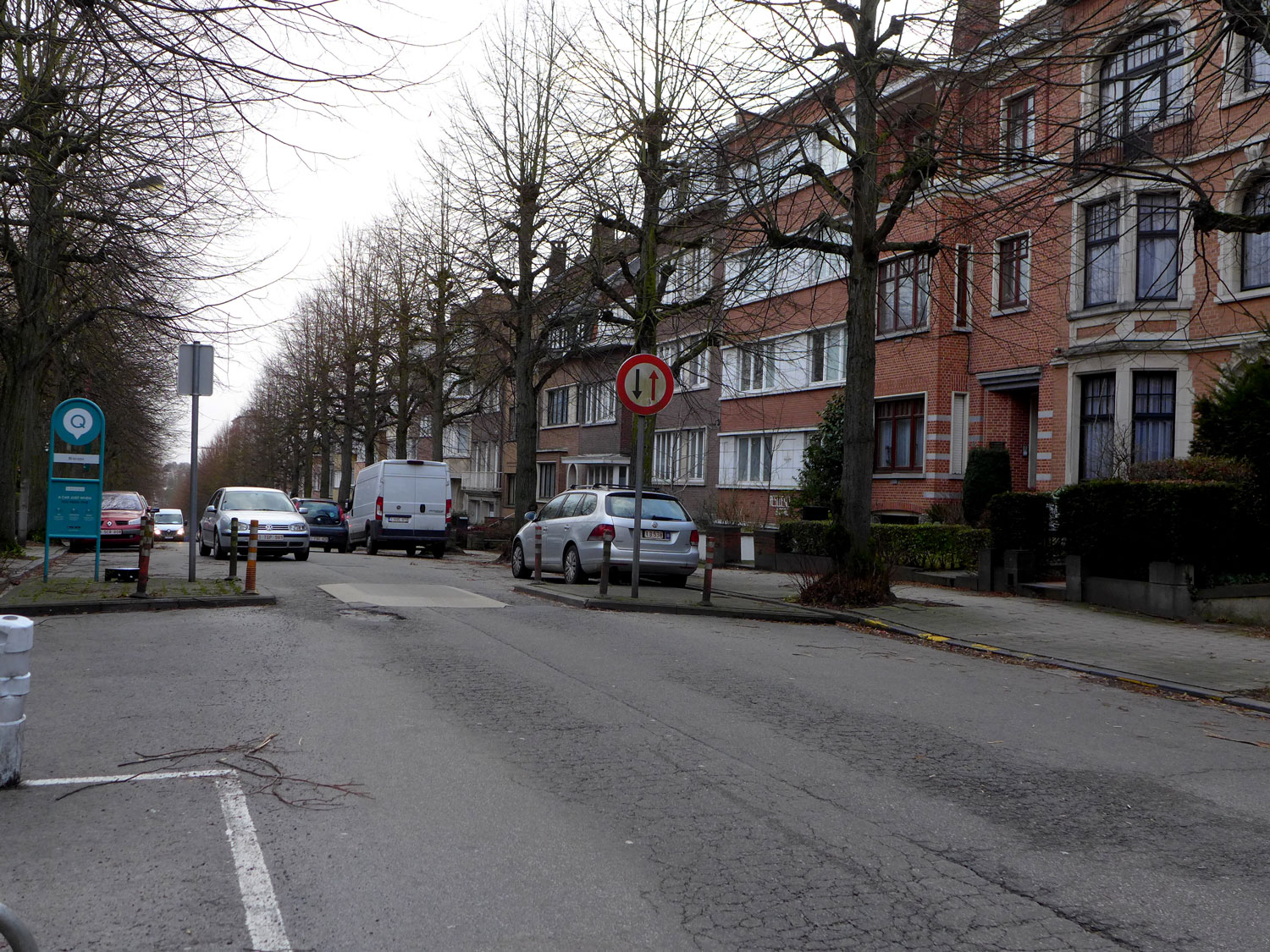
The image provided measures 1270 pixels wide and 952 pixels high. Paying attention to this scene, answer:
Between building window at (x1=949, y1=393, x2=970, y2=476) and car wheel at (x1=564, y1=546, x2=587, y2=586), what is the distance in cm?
1112

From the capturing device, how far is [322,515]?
1373 inches

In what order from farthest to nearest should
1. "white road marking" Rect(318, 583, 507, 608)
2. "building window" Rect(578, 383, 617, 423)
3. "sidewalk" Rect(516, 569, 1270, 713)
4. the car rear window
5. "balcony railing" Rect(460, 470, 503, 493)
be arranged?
"balcony railing" Rect(460, 470, 503, 493), "building window" Rect(578, 383, 617, 423), the car rear window, "white road marking" Rect(318, 583, 507, 608), "sidewalk" Rect(516, 569, 1270, 713)

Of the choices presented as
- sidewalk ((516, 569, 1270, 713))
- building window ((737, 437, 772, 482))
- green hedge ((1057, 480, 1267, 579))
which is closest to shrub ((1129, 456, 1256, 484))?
green hedge ((1057, 480, 1267, 579))

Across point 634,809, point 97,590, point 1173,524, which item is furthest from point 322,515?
point 634,809

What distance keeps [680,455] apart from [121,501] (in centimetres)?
1744

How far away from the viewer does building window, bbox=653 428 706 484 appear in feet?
123

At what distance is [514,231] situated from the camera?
84.8ft

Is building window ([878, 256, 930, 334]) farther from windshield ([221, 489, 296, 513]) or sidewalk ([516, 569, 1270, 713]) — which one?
windshield ([221, 489, 296, 513])

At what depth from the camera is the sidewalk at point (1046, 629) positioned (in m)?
9.95

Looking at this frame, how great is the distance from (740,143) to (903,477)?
525 inches

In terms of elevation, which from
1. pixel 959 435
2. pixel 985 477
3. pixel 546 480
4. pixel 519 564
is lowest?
pixel 519 564

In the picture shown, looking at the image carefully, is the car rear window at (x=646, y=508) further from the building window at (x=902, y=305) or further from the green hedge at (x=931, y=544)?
the building window at (x=902, y=305)

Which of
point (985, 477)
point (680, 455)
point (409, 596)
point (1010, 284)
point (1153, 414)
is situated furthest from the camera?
point (680, 455)

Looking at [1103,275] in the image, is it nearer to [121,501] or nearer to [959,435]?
[959,435]
